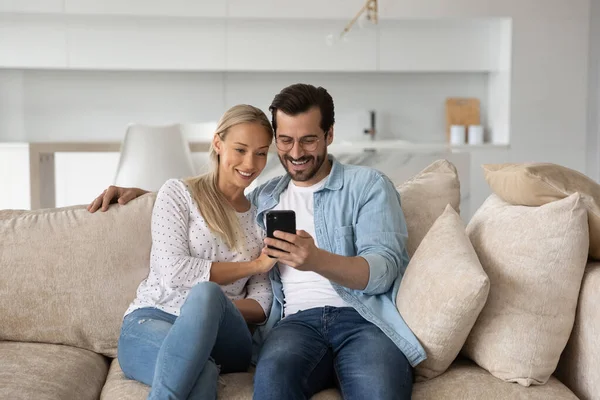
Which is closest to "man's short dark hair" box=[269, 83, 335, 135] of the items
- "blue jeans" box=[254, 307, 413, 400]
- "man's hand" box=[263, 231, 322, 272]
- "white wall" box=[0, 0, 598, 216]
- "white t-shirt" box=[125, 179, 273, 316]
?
"white t-shirt" box=[125, 179, 273, 316]

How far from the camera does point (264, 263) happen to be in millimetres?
2064

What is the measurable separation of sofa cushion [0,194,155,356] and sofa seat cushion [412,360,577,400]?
2.98 ft

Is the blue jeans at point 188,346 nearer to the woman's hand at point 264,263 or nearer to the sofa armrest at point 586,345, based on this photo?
the woman's hand at point 264,263

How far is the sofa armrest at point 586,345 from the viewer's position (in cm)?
180

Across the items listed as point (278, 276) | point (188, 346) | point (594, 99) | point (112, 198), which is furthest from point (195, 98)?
point (188, 346)

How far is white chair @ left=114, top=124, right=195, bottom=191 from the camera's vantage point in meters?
4.18

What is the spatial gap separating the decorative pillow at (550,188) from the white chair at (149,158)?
2.45 m

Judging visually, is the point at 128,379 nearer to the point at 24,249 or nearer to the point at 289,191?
the point at 24,249

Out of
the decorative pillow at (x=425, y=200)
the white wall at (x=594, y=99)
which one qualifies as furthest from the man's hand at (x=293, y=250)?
the white wall at (x=594, y=99)

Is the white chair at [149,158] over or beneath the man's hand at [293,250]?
over

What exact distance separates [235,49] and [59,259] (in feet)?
12.9

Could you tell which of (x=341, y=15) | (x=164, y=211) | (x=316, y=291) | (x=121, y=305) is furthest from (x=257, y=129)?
(x=341, y=15)

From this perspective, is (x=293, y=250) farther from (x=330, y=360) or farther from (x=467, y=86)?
(x=467, y=86)

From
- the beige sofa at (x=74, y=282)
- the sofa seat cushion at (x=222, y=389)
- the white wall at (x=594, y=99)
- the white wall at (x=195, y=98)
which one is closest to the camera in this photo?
the sofa seat cushion at (x=222, y=389)
